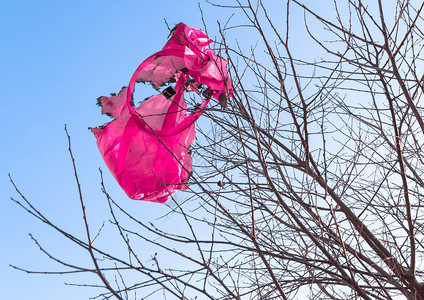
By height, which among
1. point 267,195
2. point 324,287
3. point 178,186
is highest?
point 178,186

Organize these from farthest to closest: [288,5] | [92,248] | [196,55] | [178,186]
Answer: [178,186] < [196,55] < [288,5] < [92,248]

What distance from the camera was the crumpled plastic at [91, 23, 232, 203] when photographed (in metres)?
2.72

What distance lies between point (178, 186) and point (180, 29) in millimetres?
1057

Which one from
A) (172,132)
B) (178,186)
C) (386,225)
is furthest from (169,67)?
(386,225)

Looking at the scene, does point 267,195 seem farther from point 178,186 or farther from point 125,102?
point 125,102

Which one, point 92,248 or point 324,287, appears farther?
point 324,287

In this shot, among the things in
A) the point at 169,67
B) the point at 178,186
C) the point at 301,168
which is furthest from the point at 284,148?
the point at 169,67

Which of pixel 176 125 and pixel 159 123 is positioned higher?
pixel 159 123

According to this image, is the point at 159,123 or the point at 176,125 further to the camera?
the point at 159,123

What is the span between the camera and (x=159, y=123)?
9.50 feet

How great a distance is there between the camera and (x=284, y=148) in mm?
3055

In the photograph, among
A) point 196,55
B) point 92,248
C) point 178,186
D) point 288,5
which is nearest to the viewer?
point 92,248

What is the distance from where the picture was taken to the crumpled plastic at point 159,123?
8.92 feet

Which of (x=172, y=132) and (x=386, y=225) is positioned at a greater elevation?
(x=172, y=132)
